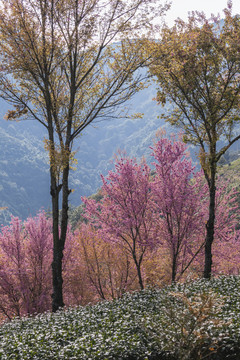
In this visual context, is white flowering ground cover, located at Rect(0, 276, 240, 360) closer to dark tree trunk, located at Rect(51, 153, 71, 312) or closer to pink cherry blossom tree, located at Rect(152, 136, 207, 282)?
dark tree trunk, located at Rect(51, 153, 71, 312)

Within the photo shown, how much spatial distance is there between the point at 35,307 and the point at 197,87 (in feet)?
39.2

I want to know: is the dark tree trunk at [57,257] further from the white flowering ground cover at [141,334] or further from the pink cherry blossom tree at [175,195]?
the pink cherry blossom tree at [175,195]

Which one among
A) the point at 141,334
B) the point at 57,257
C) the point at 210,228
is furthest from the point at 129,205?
the point at 141,334

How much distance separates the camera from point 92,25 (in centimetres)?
1177

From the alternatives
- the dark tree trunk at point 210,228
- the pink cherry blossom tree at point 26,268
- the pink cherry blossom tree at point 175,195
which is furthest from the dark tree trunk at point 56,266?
the dark tree trunk at point 210,228

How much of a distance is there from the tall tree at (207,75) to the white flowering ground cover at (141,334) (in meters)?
5.75

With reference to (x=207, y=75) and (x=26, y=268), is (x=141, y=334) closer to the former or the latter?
(x=207, y=75)

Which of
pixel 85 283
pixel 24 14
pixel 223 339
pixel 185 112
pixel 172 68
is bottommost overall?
pixel 223 339

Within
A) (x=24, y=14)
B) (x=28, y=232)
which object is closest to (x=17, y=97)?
(x=24, y=14)

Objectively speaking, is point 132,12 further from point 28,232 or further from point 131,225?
point 28,232

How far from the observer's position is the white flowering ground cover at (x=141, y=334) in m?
5.71

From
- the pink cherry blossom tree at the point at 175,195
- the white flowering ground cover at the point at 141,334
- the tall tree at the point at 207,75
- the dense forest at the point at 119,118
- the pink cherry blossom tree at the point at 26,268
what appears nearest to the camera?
the white flowering ground cover at the point at 141,334

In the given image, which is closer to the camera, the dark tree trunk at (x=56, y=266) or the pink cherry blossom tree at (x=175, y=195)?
the dark tree trunk at (x=56, y=266)

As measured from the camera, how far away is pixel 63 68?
12.4 m
